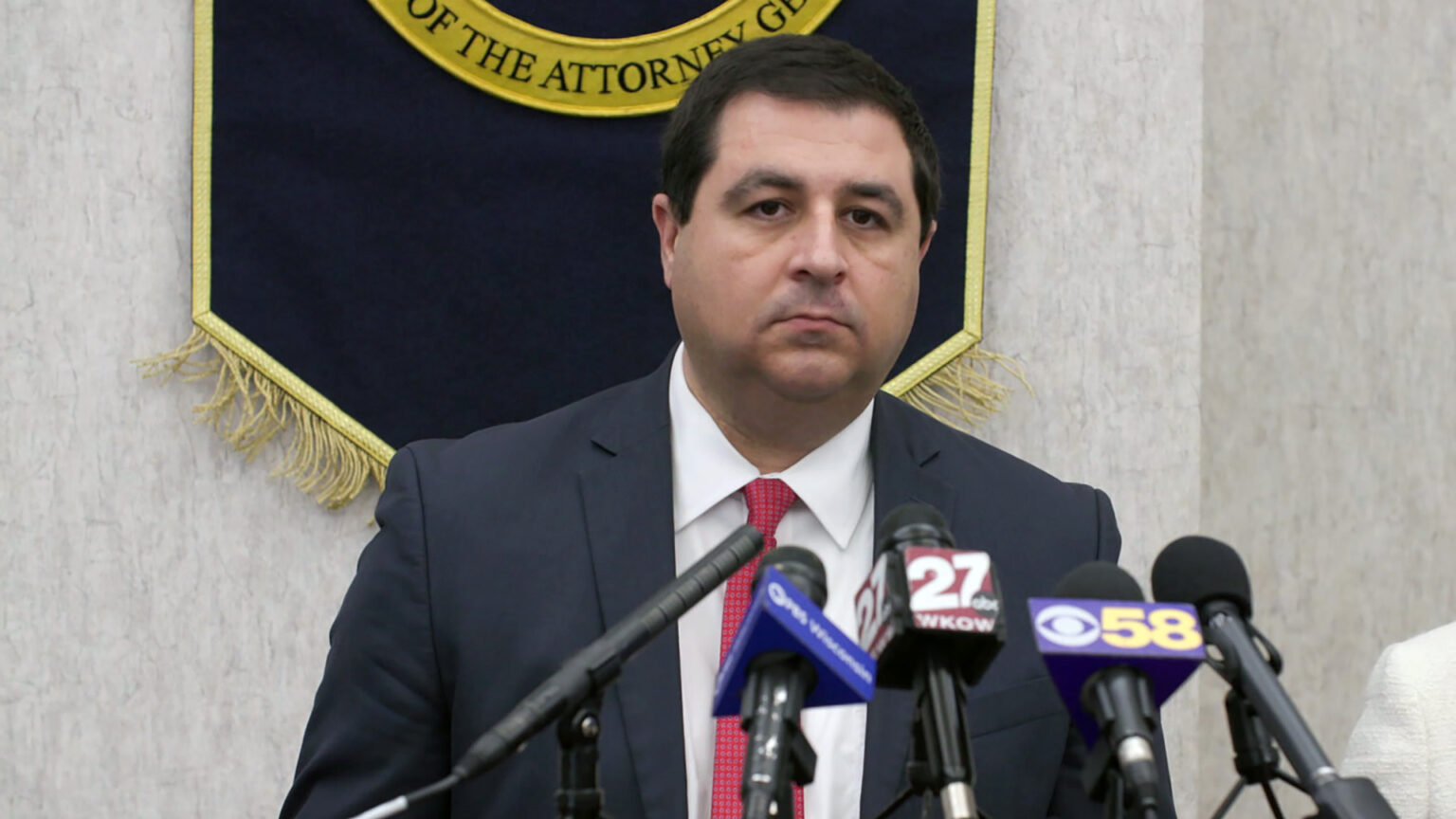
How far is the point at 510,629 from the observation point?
1.80 metres

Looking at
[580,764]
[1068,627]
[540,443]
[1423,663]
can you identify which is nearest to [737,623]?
[540,443]

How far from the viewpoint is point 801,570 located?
3.70 feet

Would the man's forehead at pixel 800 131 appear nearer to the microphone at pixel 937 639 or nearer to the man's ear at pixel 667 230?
the man's ear at pixel 667 230

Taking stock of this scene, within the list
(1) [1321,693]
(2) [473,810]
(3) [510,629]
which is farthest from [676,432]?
(1) [1321,693]

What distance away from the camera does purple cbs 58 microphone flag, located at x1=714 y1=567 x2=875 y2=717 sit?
1035 millimetres

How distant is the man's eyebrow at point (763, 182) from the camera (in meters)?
1.84

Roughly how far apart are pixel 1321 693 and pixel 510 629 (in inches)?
92.7

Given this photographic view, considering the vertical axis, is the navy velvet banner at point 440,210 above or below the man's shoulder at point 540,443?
above

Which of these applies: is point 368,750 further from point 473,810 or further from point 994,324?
point 994,324

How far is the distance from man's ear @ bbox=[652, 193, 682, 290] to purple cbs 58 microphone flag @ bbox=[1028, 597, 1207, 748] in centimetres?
100

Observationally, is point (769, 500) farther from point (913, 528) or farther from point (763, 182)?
point (913, 528)

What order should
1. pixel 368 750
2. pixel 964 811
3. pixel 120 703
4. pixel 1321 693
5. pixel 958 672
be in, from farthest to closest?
1. pixel 1321 693
2. pixel 120 703
3. pixel 368 750
4. pixel 958 672
5. pixel 964 811

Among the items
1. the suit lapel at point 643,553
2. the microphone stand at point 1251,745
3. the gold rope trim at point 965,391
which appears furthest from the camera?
the gold rope trim at point 965,391

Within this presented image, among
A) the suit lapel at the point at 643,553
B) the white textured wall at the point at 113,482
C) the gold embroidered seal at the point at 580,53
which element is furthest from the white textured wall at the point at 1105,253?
the white textured wall at the point at 113,482
